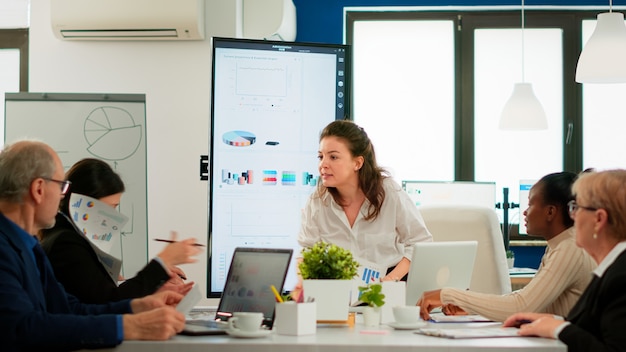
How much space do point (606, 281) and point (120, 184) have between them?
1.80 meters

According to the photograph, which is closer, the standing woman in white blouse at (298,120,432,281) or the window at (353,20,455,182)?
the standing woman in white blouse at (298,120,432,281)

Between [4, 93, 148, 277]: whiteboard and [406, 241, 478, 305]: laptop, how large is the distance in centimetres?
230

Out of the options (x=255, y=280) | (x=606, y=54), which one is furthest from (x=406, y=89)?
(x=255, y=280)

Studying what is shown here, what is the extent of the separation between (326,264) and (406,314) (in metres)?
0.28

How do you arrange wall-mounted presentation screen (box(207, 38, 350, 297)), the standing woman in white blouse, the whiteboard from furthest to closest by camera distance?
1. the whiteboard
2. wall-mounted presentation screen (box(207, 38, 350, 297))
3. the standing woman in white blouse

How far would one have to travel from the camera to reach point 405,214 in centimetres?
362

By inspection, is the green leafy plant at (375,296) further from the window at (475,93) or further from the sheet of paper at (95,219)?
the window at (475,93)

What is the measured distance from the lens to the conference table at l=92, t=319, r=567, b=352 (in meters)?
2.12

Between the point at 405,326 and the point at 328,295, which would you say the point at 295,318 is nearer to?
the point at 328,295

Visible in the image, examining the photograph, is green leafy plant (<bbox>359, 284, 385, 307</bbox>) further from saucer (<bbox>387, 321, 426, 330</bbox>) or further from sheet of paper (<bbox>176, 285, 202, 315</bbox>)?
sheet of paper (<bbox>176, 285, 202, 315</bbox>)

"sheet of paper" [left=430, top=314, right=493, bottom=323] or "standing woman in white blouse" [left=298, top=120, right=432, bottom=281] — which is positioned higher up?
"standing woman in white blouse" [left=298, top=120, right=432, bottom=281]

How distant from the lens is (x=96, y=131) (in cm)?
483

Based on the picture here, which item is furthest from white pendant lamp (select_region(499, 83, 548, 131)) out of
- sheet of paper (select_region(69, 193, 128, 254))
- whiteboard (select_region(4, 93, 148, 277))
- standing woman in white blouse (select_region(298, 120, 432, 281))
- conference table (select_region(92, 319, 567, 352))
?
conference table (select_region(92, 319, 567, 352))

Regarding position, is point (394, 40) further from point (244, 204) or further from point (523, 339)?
point (523, 339)
